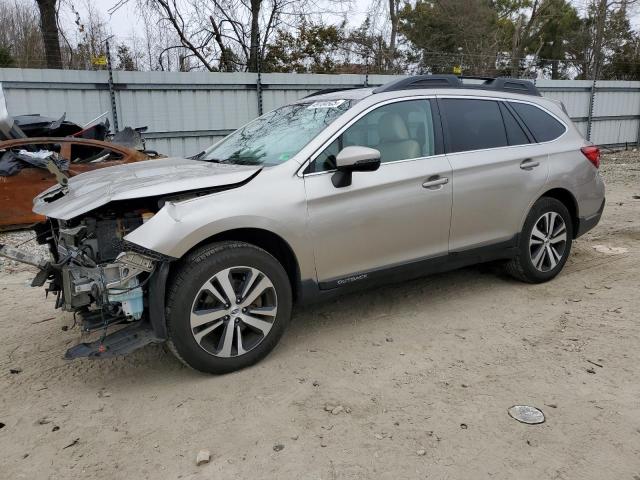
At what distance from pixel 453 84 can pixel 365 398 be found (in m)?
2.75

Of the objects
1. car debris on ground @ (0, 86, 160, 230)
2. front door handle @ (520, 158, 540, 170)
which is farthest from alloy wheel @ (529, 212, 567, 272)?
car debris on ground @ (0, 86, 160, 230)

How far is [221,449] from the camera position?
2.66 meters

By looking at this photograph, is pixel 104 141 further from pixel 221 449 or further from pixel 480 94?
pixel 221 449

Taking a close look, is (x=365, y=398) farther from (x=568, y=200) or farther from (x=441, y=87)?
(x=568, y=200)

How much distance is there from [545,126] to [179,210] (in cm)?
351

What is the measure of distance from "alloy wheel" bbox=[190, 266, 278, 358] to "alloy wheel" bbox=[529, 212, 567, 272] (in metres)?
2.62

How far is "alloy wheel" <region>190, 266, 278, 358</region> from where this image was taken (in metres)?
3.18

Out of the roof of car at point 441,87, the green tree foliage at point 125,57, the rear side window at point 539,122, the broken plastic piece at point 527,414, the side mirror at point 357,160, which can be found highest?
the green tree foliage at point 125,57

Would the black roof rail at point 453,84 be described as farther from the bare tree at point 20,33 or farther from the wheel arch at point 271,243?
the bare tree at point 20,33

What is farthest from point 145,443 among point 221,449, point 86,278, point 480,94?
point 480,94

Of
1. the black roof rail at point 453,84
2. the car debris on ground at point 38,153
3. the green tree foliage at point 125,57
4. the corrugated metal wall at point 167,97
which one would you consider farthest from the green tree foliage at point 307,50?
the black roof rail at point 453,84

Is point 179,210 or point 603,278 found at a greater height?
point 179,210

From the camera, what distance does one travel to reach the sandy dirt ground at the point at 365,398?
2539 mm

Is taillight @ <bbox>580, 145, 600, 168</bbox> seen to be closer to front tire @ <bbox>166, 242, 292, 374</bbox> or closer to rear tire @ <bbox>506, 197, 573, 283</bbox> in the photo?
rear tire @ <bbox>506, 197, 573, 283</bbox>
